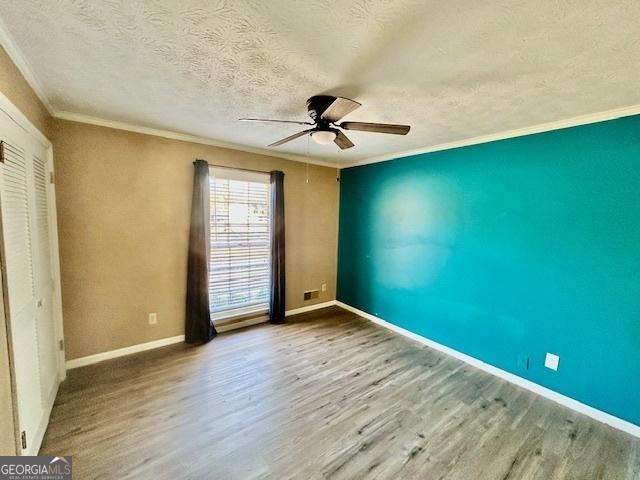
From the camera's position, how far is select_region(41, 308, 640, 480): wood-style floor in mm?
1599

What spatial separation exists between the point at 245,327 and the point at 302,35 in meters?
3.28

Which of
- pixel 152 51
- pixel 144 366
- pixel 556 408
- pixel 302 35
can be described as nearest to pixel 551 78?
pixel 302 35

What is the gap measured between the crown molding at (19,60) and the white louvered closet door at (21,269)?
1.19 feet

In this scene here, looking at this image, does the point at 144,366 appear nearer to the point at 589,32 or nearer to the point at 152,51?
the point at 152,51

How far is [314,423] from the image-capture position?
6.31ft

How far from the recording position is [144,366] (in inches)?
101

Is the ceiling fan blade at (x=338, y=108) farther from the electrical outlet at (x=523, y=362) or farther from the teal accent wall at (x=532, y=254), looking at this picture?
the electrical outlet at (x=523, y=362)

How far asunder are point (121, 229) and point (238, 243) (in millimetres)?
1252

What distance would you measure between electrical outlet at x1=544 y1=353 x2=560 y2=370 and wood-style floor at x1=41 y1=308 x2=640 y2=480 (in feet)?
0.98

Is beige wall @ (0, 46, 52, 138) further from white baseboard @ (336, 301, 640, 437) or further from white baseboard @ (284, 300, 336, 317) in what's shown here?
white baseboard @ (336, 301, 640, 437)

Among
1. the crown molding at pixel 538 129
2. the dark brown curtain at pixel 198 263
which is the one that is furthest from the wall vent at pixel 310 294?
the crown molding at pixel 538 129

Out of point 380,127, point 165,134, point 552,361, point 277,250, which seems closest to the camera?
point 380,127

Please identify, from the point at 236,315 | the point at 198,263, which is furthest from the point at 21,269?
the point at 236,315

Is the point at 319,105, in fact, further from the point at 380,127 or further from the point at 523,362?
the point at 523,362
